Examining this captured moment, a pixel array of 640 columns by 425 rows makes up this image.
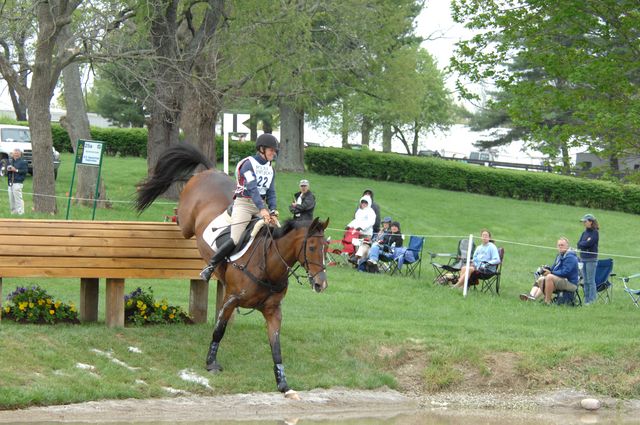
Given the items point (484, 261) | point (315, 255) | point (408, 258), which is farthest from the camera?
point (408, 258)

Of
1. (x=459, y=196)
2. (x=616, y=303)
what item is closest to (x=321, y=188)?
(x=459, y=196)

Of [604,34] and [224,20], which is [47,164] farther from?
[604,34]

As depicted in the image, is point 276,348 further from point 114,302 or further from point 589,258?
point 589,258

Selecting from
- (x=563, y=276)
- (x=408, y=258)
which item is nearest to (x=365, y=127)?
(x=408, y=258)

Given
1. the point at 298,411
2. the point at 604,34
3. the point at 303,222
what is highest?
the point at 604,34

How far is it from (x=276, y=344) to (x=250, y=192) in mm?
1789

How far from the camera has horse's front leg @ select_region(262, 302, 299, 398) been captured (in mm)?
10688

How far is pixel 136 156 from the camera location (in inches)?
1802

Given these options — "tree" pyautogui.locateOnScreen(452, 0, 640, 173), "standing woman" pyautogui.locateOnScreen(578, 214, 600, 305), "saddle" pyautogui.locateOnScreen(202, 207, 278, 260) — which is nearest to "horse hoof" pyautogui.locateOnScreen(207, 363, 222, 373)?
"saddle" pyautogui.locateOnScreen(202, 207, 278, 260)

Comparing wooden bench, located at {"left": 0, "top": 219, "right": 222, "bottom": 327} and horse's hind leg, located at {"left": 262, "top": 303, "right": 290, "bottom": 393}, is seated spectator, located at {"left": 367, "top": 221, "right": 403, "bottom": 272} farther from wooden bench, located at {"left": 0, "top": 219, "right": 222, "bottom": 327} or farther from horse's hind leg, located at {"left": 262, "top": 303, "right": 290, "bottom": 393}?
horse's hind leg, located at {"left": 262, "top": 303, "right": 290, "bottom": 393}

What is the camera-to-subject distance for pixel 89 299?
40.6 feet

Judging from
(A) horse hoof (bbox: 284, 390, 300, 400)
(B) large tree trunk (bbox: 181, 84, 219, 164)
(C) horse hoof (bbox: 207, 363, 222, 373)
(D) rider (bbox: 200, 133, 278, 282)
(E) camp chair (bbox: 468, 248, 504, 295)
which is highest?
(B) large tree trunk (bbox: 181, 84, 219, 164)

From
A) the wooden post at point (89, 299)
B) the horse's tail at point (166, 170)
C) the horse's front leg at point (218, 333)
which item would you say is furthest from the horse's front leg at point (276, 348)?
the horse's tail at point (166, 170)

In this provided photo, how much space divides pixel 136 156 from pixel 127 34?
21.6 metres
